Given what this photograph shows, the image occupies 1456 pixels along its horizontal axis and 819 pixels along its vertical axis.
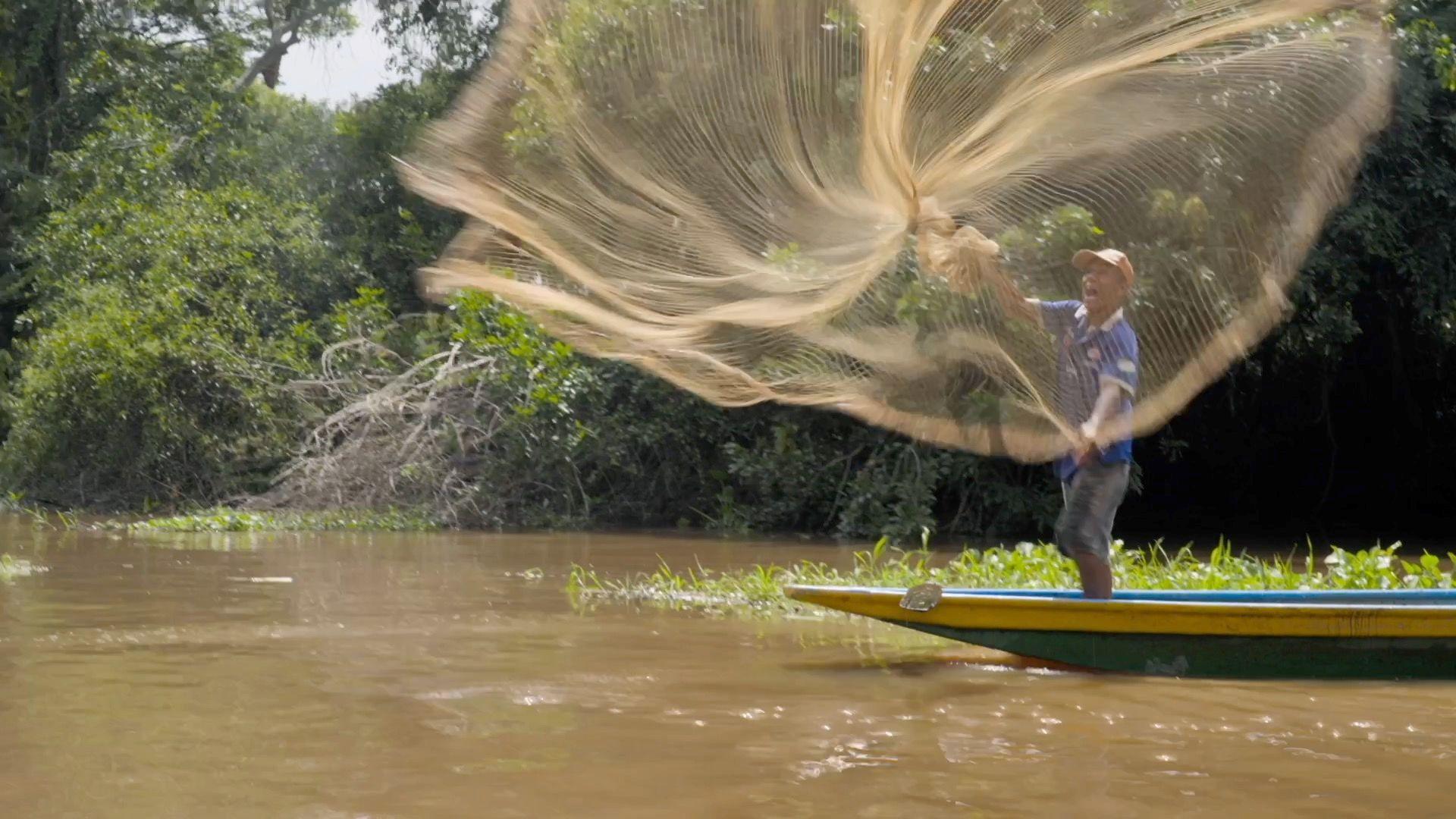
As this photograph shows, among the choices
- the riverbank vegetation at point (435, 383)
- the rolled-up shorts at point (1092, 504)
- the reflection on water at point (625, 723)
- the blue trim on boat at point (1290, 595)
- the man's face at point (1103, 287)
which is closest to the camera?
the reflection on water at point (625, 723)

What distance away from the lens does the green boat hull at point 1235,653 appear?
6.00 m

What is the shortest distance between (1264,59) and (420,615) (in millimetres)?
4638

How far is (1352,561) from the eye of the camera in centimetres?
825

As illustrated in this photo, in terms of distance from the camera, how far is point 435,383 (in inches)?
602

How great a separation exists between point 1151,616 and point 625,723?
2103mm

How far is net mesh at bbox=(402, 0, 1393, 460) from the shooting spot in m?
6.23

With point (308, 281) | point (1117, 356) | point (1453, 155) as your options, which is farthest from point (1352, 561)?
point (308, 281)

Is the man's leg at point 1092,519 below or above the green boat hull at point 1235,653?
above

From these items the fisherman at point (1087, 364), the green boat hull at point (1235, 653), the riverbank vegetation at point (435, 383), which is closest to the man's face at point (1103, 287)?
the fisherman at point (1087, 364)

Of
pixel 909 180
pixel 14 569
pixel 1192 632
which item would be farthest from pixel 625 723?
pixel 14 569

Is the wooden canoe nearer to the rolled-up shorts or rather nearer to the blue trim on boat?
the rolled-up shorts

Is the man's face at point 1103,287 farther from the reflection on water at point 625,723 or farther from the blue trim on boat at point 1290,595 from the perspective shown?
the reflection on water at point 625,723

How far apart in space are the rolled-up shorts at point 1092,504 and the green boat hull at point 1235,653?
14.0 inches

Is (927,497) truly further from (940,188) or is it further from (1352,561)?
(940,188)
